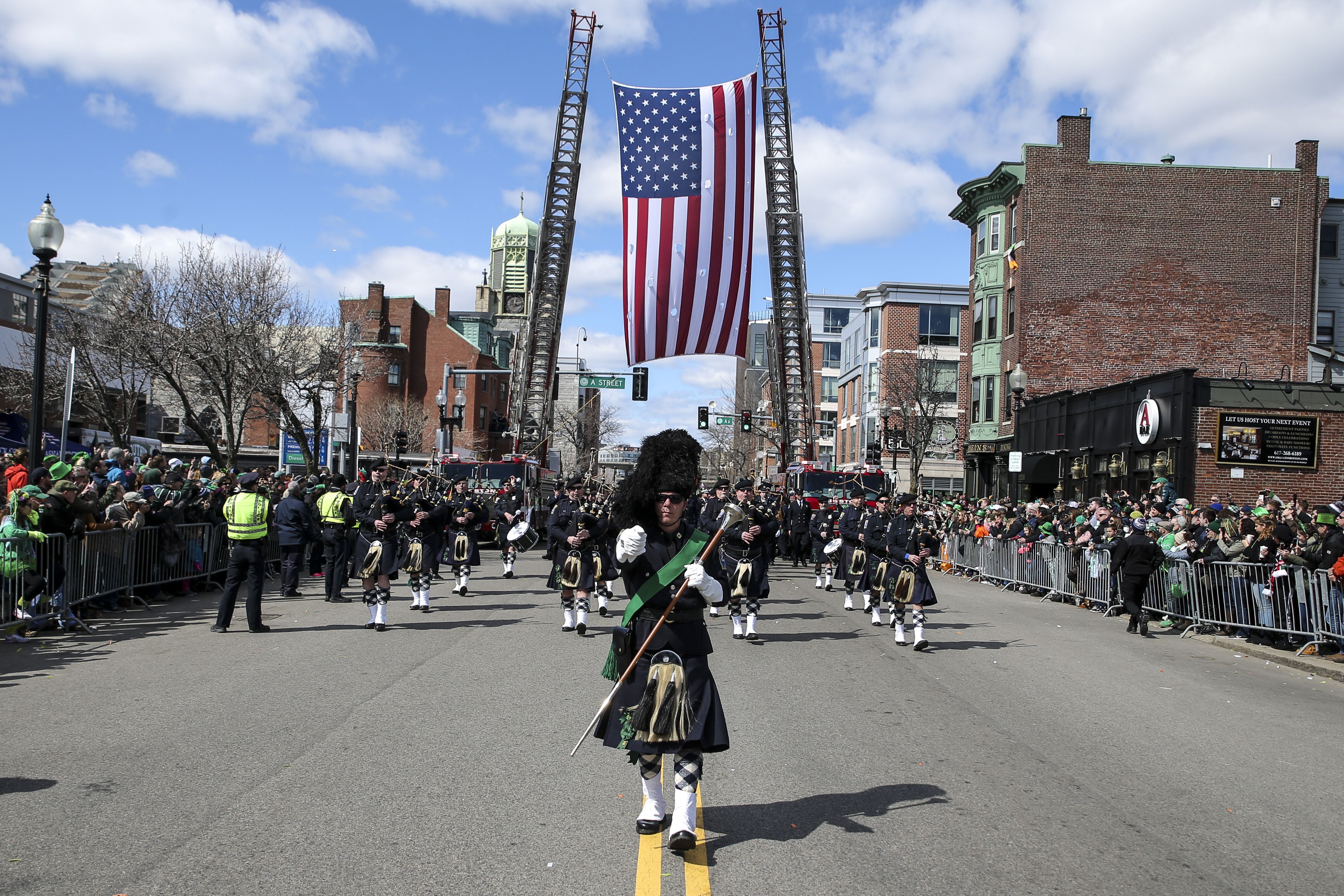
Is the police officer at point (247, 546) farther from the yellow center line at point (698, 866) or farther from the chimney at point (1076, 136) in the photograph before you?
the chimney at point (1076, 136)

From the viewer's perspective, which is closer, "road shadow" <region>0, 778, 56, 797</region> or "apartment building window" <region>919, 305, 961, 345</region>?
"road shadow" <region>0, 778, 56, 797</region>

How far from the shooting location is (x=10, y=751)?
6.45 metres

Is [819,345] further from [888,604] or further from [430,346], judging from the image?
[888,604]

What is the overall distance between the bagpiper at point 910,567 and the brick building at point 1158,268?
2694cm

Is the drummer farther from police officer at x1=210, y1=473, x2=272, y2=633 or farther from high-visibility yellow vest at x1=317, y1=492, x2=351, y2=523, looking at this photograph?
police officer at x1=210, y1=473, x2=272, y2=633

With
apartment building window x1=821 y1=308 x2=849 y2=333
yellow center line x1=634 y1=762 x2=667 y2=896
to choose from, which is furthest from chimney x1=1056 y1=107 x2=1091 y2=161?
apartment building window x1=821 y1=308 x2=849 y2=333

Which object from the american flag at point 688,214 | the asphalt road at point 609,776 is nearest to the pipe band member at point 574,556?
the asphalt road at point 609,776

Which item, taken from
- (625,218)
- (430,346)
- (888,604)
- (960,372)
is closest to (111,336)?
(625,218)

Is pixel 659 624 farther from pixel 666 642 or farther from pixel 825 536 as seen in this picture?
pixel 825 536

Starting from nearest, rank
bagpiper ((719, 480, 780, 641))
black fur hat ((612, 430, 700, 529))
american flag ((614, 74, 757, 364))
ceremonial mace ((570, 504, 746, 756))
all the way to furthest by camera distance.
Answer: ceremonial mace ((570, 504, 746, 756))
black fur hat ((612, 430, 700, 529))
bagpiper ((719, 480, 780, 641))
american flag ((614, 74, 757, 364))

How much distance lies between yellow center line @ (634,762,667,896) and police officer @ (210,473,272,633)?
791 centimetres

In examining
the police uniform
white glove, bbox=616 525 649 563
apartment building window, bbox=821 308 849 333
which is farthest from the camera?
apartment building window, bbox=821 308 849 333

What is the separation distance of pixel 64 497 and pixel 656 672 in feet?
31.6

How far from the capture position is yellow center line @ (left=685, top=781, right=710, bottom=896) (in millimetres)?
4387
